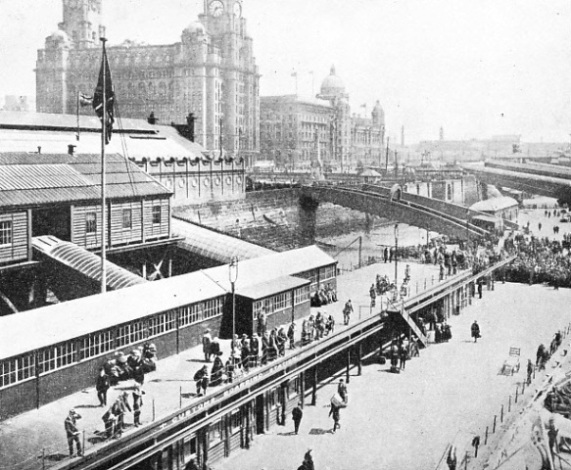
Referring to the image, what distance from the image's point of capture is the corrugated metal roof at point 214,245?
→ 41.2m

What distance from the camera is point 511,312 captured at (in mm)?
46281

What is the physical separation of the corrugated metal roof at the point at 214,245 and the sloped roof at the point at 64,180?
12.3ft

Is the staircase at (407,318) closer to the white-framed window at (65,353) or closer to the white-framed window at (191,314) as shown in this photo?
the white-framed window at (191,314)

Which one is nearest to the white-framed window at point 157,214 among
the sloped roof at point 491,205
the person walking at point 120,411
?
the person walking at point 120,411

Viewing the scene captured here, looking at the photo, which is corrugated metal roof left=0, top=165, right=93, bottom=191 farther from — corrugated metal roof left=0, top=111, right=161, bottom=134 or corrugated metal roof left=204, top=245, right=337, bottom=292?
corrugated metal roof left=0, top=111, right=161, bottom=134

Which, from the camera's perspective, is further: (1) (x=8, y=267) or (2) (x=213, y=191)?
(2) (x=213, y=191)

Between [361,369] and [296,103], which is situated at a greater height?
[296,103]

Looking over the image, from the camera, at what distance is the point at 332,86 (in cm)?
19238

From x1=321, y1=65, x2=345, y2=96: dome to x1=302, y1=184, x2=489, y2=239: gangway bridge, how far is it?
115769 mm

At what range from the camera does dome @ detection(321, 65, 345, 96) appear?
7574 inches

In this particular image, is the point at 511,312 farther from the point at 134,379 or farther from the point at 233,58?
the point at 233,58

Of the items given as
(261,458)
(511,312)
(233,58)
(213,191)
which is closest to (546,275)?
(511,312)

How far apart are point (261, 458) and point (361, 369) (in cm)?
1161

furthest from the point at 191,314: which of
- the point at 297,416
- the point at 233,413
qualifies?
the point at 297,416
